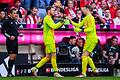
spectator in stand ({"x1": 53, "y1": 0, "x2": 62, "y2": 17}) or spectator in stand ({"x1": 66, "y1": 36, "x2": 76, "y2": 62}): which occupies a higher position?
spectator in stand ({"x1": 53, "y1": 0, "x2": 62, "y2": 17})

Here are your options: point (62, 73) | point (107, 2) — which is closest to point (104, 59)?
point (62, 73)

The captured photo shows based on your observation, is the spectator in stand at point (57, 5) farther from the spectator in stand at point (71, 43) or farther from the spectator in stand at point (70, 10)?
the spectator in stand at point (71, 43)

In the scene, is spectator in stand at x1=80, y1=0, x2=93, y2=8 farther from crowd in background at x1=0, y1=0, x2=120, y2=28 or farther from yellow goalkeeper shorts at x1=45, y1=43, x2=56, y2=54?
yellow goalkeeper shorts at x1=45, y1=43, x2=56, y2=54

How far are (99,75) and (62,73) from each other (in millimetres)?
1145

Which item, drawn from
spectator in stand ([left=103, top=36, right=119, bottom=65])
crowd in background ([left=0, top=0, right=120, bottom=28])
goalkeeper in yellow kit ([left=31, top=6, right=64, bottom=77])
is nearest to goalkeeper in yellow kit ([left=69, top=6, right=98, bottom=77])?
goalkeeper in yellow kit ([left=31, top=6, right=64, bottom=77])

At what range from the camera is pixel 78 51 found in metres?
17.8

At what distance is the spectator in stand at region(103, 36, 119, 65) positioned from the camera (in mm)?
18125

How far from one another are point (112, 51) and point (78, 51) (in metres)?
1.16

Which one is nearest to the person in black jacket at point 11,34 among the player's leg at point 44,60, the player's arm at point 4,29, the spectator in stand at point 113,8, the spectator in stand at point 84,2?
the player's arm at point 4,29

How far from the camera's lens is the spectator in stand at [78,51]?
17750mm

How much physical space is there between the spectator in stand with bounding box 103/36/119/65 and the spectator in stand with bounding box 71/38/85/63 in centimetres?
84

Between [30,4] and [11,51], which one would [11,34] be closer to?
[11,51]

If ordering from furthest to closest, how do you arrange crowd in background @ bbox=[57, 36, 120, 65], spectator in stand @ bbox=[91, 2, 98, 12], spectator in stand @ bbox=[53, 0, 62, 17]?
spectator in stand @ bbox=[91, 2, 98, 12] < spectator in stand @ bbox=[53, 0, 62, 17] < crowd in background @ bbox=[57, 36, 120, 65]

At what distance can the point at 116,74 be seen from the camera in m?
18.0
